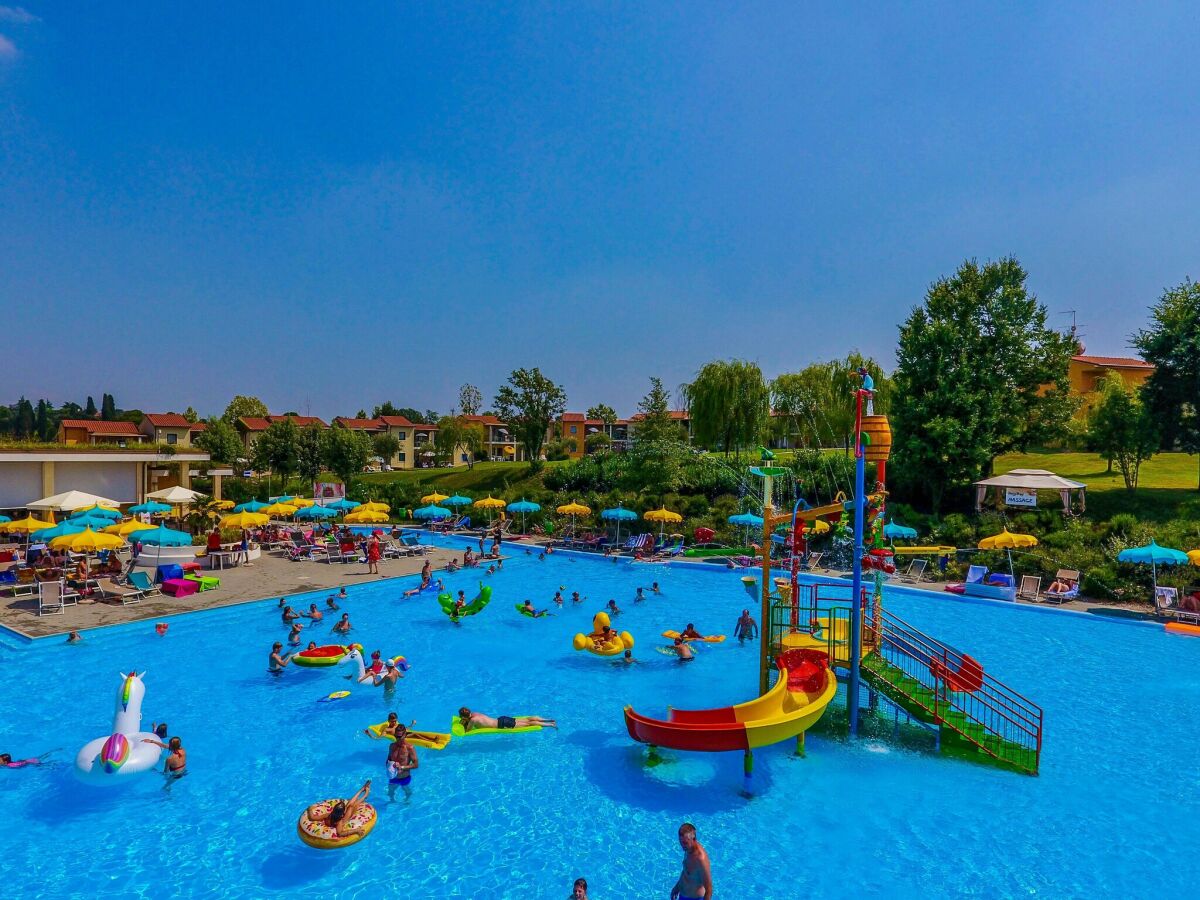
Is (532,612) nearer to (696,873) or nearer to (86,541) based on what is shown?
(86,541)

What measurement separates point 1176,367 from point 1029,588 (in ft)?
48.3

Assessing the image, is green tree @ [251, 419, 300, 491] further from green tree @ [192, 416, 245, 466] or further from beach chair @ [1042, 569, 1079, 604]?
beach chair @ [1042, 569, 1079, 604]

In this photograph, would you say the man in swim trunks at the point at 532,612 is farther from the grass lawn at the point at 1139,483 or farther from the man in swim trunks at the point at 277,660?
the grass lawn at the point at 1139,483

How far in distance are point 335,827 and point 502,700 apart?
5613 millimetres

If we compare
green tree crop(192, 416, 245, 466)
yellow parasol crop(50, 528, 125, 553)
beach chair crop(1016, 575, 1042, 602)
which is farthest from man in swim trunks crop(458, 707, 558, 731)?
green tree crop(192, 416, 245, 466)

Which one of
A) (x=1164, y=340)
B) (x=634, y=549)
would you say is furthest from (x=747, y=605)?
(x=1164, y=340)

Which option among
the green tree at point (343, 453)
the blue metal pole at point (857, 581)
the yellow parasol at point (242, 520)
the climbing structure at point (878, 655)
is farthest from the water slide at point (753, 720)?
the green tree at point (343, 453)

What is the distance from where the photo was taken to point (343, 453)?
48.0 metres

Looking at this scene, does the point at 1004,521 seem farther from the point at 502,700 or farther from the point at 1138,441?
the point at 502,700

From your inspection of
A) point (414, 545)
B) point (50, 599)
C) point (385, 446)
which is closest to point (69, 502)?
point (50, 599)

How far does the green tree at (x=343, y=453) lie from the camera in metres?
48.0

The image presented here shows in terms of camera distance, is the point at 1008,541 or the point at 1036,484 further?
the point at 1036,484

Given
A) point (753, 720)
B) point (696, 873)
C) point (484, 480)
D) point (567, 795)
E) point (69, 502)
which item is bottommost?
point (567, 795)

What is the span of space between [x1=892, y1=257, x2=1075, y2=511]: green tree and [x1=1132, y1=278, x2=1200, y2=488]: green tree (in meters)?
3.22
